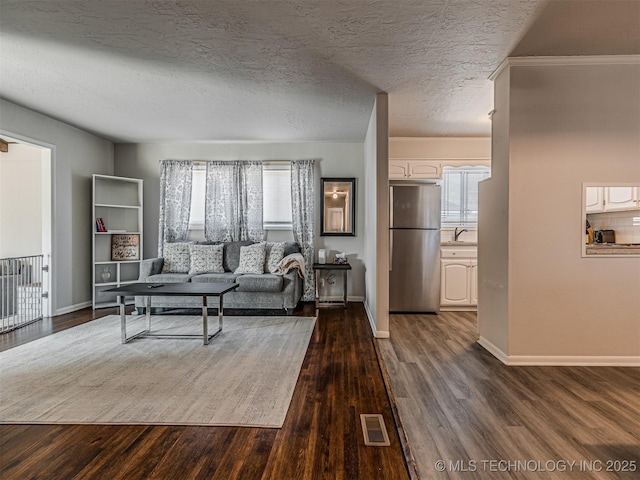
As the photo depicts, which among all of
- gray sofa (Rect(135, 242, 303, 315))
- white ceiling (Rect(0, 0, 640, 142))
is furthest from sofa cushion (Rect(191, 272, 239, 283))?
white ceiling (Rect(0, 0, 640, 142))

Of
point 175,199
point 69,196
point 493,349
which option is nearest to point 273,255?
point 175,199

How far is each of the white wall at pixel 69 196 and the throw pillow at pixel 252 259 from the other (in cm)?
233

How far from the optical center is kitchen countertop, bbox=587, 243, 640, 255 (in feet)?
9.52

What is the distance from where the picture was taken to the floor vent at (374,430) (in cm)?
183

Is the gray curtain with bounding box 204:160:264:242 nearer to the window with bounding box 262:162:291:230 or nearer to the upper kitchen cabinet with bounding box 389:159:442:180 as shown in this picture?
the window with bounding box 262:162:291:230

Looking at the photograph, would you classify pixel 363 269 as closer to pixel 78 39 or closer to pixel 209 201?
pixel 209 201

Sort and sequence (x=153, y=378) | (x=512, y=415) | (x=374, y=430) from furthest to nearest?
(x=153, y=378)
(x=512, y=415)
(x=374, y=430)

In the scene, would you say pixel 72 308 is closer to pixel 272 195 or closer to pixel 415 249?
pixel 272 195

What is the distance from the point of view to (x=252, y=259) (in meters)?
5.20

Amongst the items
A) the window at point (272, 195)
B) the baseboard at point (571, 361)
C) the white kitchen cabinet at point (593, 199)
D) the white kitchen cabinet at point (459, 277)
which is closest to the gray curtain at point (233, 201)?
the window at point (272, 195)

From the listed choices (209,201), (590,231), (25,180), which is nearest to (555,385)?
(590,231)

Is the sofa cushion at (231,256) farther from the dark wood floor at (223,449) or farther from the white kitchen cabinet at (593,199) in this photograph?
the white kitchen cabinet at (593,199)

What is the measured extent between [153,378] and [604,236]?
396 centimetres

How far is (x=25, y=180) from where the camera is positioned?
219 inches
